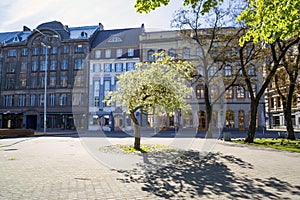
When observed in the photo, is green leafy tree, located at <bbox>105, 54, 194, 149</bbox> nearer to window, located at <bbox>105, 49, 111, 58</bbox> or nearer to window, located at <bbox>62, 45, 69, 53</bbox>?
window, located at <bbox>105, 49, 111, 58</bbox>

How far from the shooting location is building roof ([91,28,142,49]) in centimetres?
4838

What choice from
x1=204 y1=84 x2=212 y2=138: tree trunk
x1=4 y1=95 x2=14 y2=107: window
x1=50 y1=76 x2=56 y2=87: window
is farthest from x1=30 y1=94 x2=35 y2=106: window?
x1=204 y1=84 x2=212 y2=138: tree trunk

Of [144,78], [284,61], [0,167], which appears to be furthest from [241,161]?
[284,61]

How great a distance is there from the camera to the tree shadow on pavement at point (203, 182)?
5848 mm

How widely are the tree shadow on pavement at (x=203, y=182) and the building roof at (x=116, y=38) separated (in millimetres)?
40734

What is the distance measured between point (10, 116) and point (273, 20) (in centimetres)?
5140

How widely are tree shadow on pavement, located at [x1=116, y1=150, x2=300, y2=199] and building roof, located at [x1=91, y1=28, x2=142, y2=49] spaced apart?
40.7 metres

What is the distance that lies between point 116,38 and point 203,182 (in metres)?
45.5

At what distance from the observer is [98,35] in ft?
172

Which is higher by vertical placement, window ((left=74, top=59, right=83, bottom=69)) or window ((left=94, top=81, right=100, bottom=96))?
window ((left=74, top=59, right=83, bottom=69))

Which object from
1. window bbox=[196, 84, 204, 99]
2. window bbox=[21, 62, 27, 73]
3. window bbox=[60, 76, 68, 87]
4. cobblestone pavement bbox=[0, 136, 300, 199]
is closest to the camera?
cobblestone pavement bbox=[0, 136, 300, 199]

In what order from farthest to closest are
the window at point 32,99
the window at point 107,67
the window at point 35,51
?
the window at point 35,51 → the window at point 32,99 → the window at point 107,67

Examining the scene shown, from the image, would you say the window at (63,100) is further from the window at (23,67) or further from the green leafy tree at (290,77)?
the green leafy tree at (290,77)

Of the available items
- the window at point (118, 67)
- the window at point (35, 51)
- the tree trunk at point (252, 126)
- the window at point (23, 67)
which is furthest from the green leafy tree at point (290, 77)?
the window at point (23, 67)
